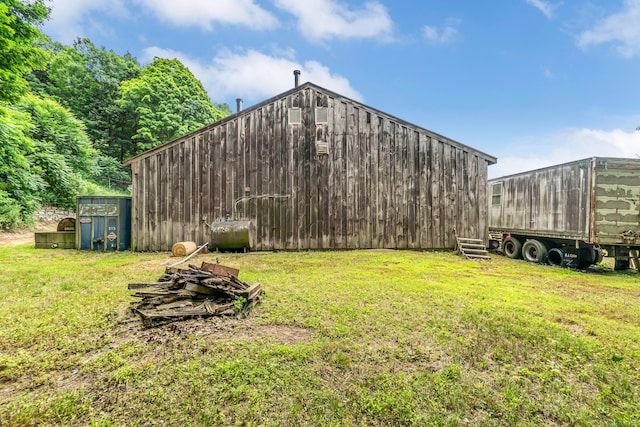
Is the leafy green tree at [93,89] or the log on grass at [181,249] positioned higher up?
the leafy green tree at [93,89]

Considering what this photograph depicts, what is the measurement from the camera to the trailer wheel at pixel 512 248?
10391 mm

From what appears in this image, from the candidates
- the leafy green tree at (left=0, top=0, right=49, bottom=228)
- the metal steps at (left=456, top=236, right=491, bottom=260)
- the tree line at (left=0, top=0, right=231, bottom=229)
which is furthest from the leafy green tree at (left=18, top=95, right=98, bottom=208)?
the metal steps at (left=456, top=236, right=491, bottom=260)

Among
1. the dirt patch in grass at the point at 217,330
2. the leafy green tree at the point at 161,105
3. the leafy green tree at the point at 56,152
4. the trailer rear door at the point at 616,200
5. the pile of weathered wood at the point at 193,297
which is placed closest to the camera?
the dirt patch in grass at the point at 217,330

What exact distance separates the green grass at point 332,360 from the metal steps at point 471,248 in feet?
15.4

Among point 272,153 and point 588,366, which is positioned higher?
point 272,153

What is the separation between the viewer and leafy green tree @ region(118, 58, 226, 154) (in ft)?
82.7

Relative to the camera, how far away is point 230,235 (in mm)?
9625

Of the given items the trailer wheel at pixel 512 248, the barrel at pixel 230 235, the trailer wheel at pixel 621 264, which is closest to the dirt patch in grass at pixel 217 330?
the barrel at pixel 230 235

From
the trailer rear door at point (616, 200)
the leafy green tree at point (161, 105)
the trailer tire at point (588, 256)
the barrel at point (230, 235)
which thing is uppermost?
the leafy green tree at point (161, 105)

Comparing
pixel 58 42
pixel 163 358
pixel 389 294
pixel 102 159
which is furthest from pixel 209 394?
pixel 58 42

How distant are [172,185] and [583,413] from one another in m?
11.5

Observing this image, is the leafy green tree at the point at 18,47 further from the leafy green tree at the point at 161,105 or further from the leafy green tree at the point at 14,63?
the leafy green tree at the point at 161,105

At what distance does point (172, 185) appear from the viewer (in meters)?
9.98

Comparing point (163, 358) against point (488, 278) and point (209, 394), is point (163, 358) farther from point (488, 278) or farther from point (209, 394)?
point (488, 278)
